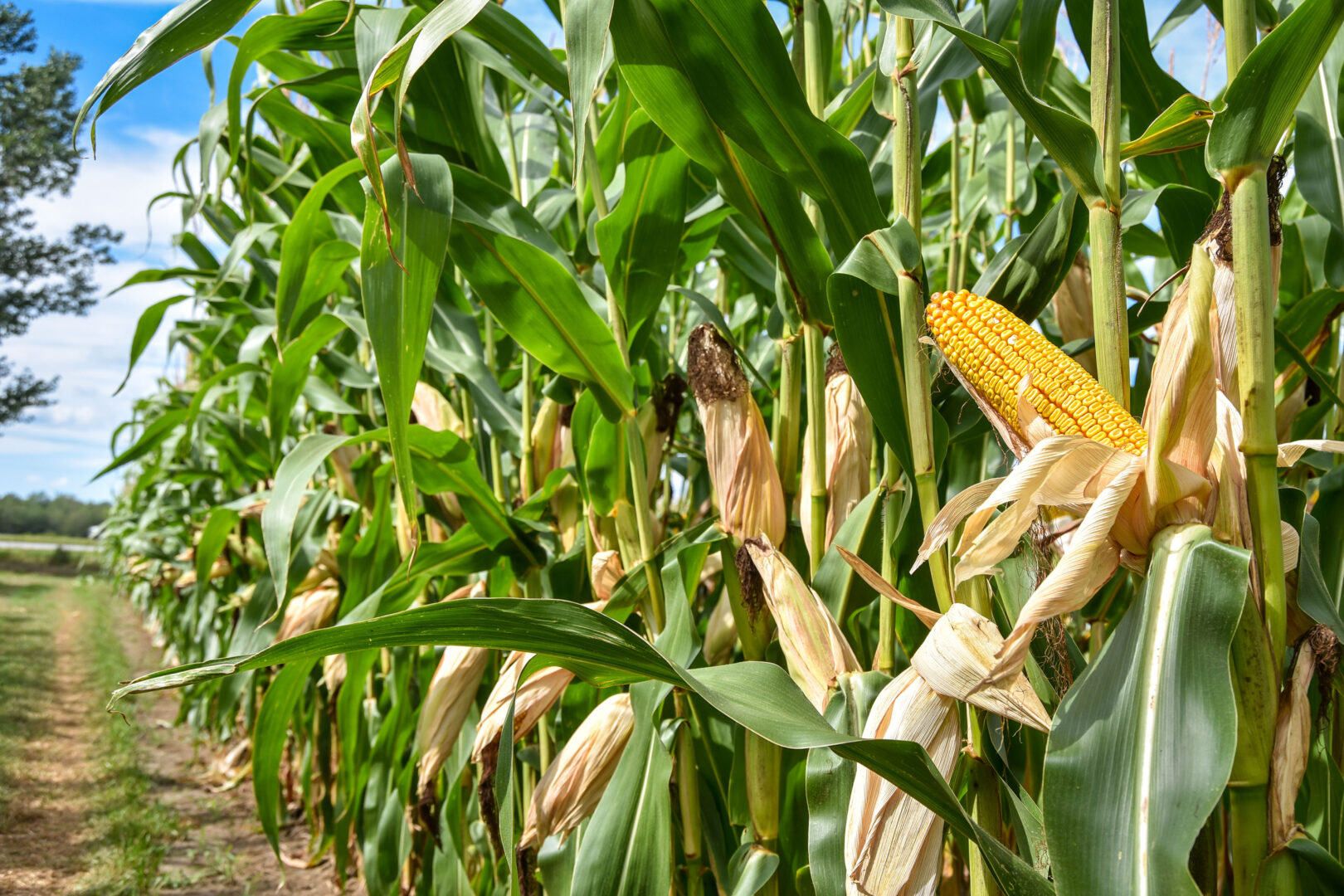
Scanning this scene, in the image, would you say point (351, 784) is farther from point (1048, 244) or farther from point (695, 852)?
point (1048, 244)

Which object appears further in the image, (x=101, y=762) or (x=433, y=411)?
(x=101, y=762)

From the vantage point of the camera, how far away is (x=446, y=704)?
117 centimetres

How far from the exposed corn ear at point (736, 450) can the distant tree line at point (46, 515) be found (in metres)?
44.9

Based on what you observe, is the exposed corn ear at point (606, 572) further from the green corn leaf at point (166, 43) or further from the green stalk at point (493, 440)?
the green corn leaf at point (166, 43)

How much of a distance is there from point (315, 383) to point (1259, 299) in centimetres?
163

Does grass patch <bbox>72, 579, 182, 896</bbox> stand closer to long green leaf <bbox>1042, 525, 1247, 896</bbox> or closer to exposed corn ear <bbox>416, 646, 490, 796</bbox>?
exposed corn ear <bbox>416, 646, 490, 796</bbox>

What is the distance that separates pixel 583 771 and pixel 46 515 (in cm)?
5033

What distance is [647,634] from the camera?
1.08 metres

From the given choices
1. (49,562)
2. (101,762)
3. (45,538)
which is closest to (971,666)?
(101,762)

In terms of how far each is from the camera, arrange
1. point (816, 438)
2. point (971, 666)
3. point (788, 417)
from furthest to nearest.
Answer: point (788, 417)
point (816, 438)
point (971, 666)

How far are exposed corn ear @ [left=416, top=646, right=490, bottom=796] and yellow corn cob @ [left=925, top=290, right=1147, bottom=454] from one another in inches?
31.4

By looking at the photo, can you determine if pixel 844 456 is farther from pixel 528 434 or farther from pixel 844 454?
pixel 528 434

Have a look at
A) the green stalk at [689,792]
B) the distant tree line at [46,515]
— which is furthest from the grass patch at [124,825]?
the distant tree line at [46,515]

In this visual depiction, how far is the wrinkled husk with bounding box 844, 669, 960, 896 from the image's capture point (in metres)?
0.60
